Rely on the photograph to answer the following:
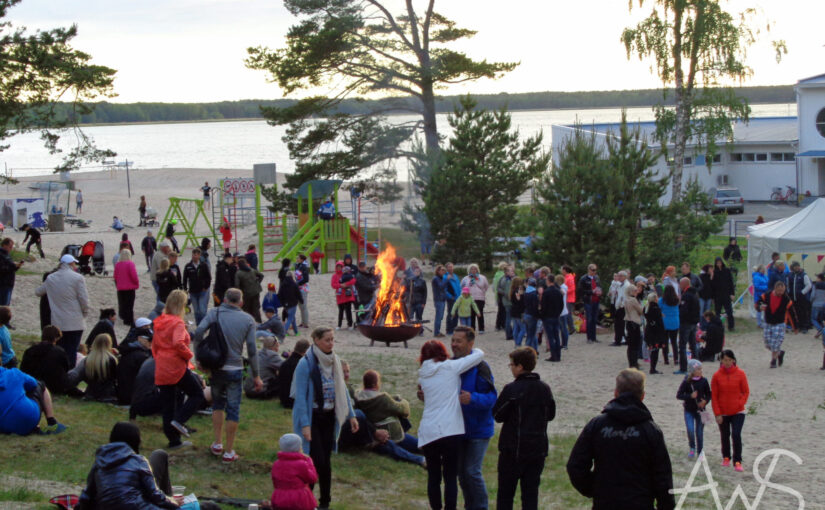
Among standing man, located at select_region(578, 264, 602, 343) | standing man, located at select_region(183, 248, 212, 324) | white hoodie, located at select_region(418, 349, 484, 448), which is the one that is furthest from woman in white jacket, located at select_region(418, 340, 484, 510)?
standing man, located at select_region(578, 264, 602, 343)

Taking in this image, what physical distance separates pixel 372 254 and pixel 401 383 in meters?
16.7

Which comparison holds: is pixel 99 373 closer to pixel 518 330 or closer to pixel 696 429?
pixel 696 429

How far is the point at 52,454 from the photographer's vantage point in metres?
7.60

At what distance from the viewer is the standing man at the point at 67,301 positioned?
36.2 ft

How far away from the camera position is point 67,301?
1106 cm

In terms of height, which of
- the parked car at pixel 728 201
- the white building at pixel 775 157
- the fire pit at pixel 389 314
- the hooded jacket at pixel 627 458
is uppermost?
the white building at pixel 775 157

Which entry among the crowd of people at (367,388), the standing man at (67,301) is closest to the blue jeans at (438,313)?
the crowd of people at (367,388)

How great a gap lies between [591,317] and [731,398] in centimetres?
736

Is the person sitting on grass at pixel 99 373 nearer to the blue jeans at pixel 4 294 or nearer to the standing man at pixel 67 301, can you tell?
the standing man at pixel 67 301

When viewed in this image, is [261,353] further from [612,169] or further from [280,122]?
[280,122]

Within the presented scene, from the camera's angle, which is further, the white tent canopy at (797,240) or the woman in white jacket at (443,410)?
the white tent canopy at (797,240)

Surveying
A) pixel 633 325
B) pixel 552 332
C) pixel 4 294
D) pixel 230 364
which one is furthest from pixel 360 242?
pixel 230 364

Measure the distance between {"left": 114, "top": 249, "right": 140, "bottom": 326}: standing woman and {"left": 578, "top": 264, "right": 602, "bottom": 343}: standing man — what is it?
8226 millimetres

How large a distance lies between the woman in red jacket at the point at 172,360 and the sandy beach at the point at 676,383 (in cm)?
498
